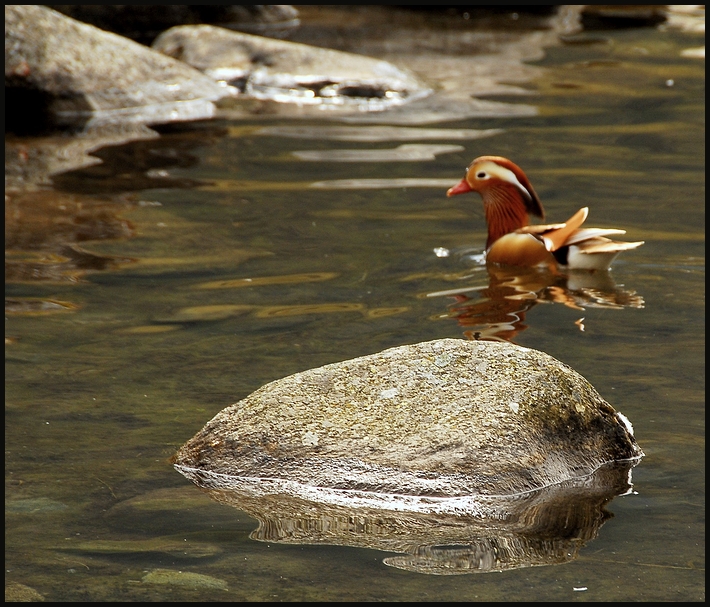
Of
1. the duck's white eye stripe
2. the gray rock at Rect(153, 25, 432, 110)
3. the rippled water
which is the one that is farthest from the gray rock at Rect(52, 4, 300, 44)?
the duck's white eye stripe

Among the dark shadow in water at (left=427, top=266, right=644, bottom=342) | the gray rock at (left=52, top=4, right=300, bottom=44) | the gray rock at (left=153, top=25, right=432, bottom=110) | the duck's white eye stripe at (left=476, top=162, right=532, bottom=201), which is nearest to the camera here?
the dark shadow in water at (left=427, top=266, right=644, bottom=342)

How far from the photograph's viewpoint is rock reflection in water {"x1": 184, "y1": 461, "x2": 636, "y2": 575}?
380cm

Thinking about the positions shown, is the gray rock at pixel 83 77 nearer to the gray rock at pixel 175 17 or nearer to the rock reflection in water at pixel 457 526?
the gray rock at pixel 175 17

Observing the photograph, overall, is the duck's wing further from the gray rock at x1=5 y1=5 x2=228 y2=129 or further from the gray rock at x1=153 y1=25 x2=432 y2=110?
the gray rock at x1=5 y1=5 x2=228 y2=129

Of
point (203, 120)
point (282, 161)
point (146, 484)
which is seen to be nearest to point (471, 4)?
point (203, 120)

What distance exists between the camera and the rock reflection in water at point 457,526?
380 cm

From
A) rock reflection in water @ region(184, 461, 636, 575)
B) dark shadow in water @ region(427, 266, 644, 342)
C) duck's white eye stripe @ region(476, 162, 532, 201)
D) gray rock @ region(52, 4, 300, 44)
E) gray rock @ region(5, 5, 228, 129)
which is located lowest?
rock reflection in water @ region(184, 461, 636, 575)

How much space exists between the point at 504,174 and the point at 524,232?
494mm

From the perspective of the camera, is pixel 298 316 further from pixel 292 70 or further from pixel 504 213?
pixel 292 70

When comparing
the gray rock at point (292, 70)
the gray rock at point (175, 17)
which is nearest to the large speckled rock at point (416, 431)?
the gray rock at point (292, 70)

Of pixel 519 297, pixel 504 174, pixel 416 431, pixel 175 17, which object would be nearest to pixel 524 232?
pixel 504 174

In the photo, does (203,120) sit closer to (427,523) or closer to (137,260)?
(137,260)

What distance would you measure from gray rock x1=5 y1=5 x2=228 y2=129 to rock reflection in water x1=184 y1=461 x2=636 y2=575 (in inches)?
361

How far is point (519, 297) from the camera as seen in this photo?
23.3 ft
